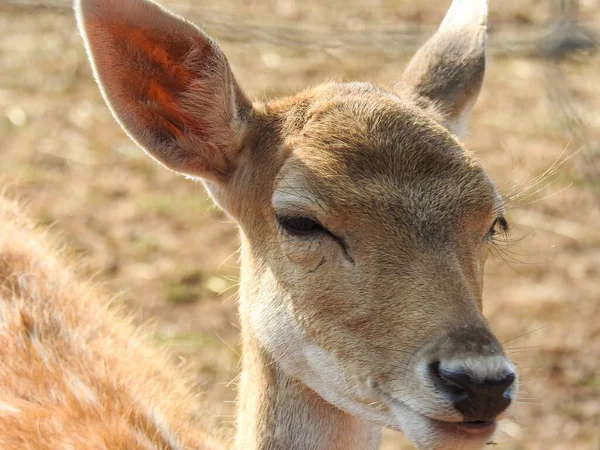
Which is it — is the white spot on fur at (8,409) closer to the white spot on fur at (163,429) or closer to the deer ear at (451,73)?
the white spot on fur at (163,429)

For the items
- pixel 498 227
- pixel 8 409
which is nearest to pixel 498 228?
pixel 498 227

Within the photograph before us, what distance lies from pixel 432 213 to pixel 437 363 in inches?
21.8

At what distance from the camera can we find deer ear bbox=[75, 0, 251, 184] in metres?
3.41

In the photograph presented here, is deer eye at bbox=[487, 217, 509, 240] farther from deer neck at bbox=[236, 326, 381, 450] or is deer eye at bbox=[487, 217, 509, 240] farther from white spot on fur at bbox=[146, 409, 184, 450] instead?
white spot on fur at bbox=[146, 409, 184, 450]

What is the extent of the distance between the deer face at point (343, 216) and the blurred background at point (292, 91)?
616 mm

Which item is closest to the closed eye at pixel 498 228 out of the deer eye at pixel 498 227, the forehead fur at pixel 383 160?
the deer eye at pixel 498 227

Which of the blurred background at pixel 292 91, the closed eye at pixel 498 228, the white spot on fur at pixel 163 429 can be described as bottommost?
the blurred background at pixel 292 91

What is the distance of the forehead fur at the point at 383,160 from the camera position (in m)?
3.14

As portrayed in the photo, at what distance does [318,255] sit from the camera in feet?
10.4

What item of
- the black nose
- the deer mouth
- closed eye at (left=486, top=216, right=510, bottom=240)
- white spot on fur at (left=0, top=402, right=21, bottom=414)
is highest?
the black nose

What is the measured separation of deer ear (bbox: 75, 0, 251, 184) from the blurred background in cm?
91

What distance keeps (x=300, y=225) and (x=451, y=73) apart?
116 centimetres

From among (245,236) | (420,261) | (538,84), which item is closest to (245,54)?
(538,84)

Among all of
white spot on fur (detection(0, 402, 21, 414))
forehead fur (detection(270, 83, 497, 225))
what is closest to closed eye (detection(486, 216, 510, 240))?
forehead fur (detection(270, 83, 497, 225))
